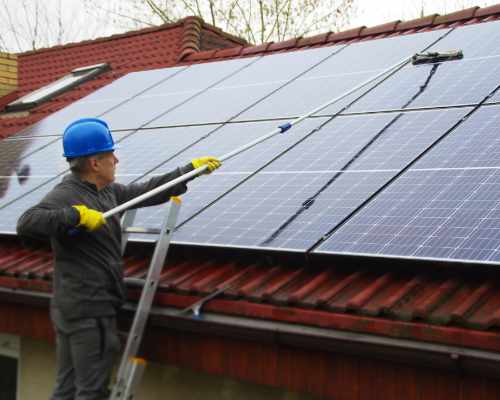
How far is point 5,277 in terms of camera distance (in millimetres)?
6812

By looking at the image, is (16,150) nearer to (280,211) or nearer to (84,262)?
(280,211)

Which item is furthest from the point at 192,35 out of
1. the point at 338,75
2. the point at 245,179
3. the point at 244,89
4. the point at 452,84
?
the point at 245,179

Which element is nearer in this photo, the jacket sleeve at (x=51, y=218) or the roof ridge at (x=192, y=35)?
the jacket sleeve at (x=51, y=218)

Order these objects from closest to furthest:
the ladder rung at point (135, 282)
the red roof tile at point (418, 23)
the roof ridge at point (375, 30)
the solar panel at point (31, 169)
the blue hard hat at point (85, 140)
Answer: the blue hard hat at point (85, 140) < the ladder rung at point (135, 282) < the solar panel at point (31, 169) < the roof ridge at point (375, 30) < the red roof tile at point (418, 23)

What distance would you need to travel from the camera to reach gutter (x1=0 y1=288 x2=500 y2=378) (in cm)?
414

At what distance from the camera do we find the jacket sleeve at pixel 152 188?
19.7 ft

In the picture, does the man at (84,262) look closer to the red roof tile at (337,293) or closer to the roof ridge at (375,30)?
→ the red roof tile at (337,293)

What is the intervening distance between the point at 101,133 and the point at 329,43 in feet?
20.9

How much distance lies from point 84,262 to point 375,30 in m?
6.77

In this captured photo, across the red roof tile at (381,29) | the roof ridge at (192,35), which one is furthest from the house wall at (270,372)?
the roof ridge at (192,35)

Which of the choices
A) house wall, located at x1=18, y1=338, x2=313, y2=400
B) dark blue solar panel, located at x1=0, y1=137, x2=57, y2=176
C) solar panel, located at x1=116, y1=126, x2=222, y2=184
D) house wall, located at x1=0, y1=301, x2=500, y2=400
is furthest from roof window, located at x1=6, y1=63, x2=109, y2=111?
house wall, located at x1=0, y1=301, x2=500, y2=400

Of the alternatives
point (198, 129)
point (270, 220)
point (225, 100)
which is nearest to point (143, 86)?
point (225, 100)

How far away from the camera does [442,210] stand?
5258 millimetres

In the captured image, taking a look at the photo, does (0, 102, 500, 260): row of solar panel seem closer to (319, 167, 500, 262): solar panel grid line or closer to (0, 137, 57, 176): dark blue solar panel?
(319, 167, 500, 262): solar panel grid line
